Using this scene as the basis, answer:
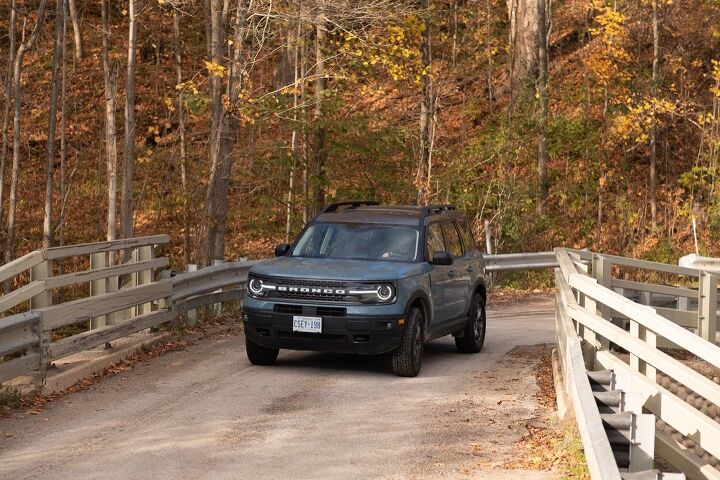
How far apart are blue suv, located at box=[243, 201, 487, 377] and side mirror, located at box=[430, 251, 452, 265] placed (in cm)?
1

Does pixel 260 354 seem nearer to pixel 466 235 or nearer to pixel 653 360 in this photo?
pixel 466 235

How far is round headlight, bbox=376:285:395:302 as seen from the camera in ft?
40.7

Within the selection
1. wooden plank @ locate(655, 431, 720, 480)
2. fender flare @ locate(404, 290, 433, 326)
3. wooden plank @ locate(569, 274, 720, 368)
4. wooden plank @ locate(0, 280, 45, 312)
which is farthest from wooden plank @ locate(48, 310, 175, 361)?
wooden plank @ locate(655, 431, 720, 480)

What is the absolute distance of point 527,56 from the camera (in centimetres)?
3269

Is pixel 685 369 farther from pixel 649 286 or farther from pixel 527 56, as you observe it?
pixel 527 56

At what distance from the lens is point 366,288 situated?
1237cm

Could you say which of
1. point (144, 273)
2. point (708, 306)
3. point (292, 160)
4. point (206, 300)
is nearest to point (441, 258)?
point (144, 273)

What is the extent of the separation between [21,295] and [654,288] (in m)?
8.77

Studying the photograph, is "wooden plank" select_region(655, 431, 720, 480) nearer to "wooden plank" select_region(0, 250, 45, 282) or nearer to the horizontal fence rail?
the horizontal fence rail

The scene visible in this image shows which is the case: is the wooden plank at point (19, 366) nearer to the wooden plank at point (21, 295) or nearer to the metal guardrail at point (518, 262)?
the wooden plank at point (21, 295)

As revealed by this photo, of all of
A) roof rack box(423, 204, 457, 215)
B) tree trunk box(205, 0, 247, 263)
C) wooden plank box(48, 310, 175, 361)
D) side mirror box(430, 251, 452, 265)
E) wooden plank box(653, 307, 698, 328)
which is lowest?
wooden plank box(653, 307, 698, 328)

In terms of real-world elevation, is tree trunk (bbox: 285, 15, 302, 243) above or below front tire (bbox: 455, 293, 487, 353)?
above

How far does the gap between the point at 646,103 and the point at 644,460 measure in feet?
79.4

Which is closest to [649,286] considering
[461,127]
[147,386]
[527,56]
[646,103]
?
[147,386]
